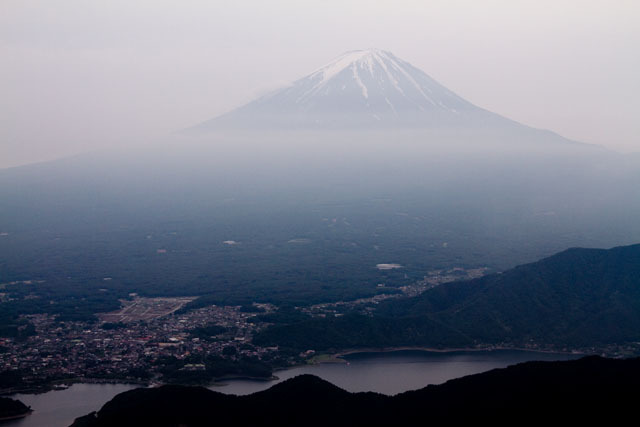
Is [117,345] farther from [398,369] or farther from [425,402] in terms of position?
[425,402]

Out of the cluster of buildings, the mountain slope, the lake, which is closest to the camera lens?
the lake

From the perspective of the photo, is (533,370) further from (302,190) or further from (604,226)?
(302,190)

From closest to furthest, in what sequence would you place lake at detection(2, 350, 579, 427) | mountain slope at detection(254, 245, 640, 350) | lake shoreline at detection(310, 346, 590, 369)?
lake at detection(2, 350, 579, 427)
lake shoreline at detection(310, 346, 590, 369)
mountain slope at detection(254, 245, 640, 350)

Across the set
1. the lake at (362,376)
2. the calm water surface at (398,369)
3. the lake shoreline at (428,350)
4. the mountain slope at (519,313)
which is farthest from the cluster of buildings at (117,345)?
the calm water surface at (398,369)

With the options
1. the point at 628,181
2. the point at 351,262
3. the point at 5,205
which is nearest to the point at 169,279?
the point at 351,262

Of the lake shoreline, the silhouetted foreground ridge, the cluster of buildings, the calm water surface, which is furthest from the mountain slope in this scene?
the silhouetted foreground ridge

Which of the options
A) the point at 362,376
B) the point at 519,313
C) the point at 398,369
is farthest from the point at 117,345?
the point at 519,313

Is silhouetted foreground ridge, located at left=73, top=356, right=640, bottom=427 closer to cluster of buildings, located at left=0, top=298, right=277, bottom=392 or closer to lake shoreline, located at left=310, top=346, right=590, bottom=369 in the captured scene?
cluster of buildings, located at left=0, top=298, right=277, bottom=392
